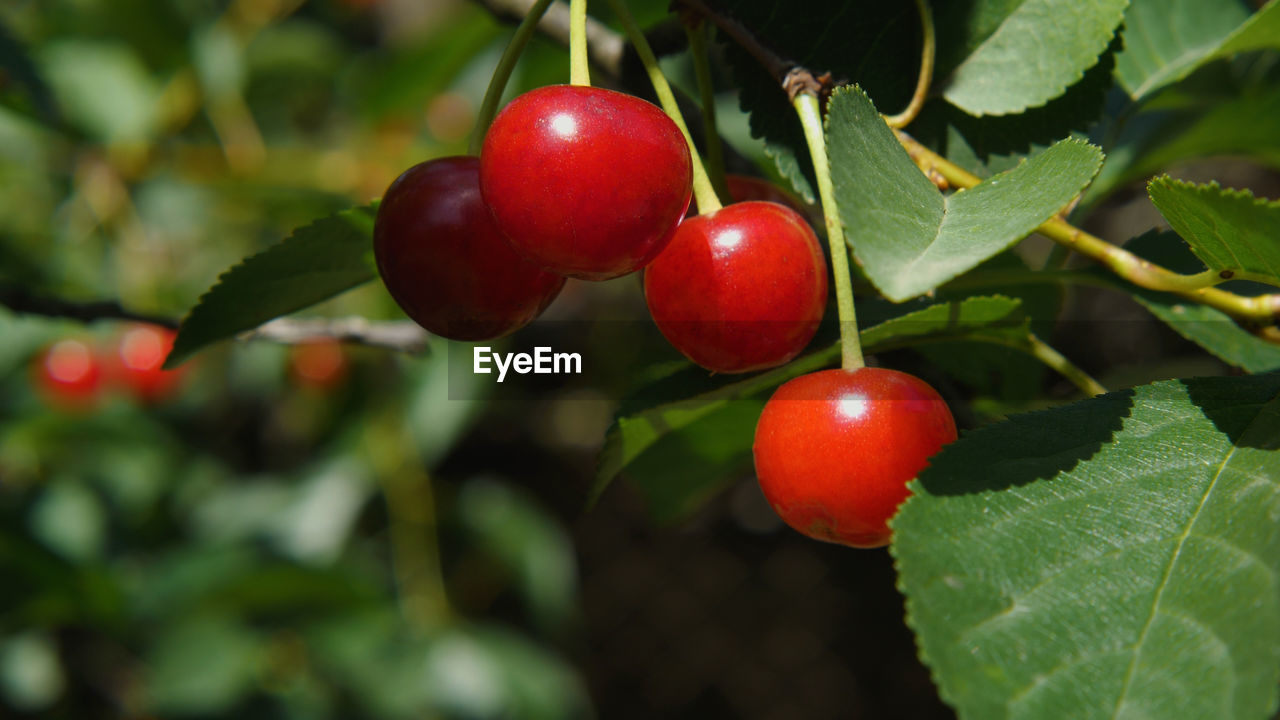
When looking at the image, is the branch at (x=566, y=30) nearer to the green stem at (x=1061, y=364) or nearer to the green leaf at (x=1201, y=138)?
the green stem at (x=1061, y=364)

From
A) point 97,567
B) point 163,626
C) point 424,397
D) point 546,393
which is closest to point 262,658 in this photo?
point 163,626

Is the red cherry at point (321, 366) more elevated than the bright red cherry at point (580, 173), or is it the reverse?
the red cherry at point (321, 366)

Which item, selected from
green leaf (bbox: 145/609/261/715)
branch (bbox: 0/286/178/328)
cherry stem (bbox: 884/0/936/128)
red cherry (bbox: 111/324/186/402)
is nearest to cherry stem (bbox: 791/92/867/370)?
cherry stem (bbox: 884/0/936/128)

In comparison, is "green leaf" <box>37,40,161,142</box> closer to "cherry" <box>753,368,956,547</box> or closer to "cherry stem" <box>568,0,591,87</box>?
"cherry stem" <box>568,0,591,87</box>

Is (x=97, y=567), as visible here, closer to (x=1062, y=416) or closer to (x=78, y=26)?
(x=78, y=26)

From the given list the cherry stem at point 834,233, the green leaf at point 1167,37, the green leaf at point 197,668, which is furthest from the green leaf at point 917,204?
the green leaf at point 197,668

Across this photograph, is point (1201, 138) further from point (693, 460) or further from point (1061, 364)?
point (693, 460)
